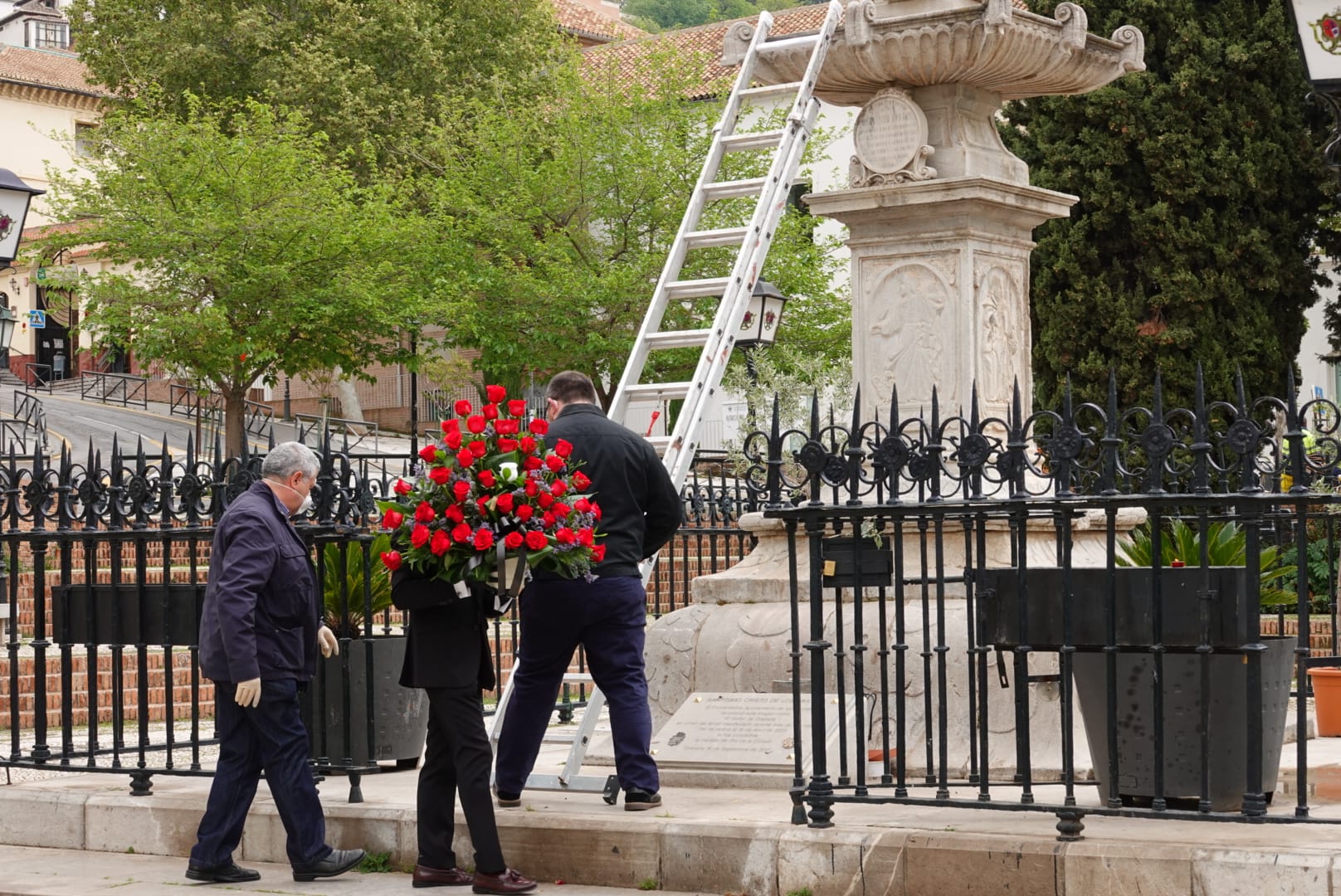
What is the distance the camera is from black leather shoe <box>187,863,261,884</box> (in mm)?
7637

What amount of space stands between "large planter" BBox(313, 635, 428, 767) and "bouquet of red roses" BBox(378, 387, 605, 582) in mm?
1677

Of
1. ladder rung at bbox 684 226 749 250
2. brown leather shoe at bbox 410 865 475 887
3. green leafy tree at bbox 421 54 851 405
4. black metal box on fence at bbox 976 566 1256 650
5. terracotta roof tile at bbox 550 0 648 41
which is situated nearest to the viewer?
black metal box on fence at bbox 976 566 1256 650

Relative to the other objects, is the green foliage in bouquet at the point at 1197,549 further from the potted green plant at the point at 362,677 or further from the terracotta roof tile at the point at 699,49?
the terracotta roof tile at the point at 699,49

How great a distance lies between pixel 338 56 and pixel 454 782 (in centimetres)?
3454

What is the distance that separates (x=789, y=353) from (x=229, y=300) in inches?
384

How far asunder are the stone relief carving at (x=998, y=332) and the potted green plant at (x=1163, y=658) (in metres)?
3.22

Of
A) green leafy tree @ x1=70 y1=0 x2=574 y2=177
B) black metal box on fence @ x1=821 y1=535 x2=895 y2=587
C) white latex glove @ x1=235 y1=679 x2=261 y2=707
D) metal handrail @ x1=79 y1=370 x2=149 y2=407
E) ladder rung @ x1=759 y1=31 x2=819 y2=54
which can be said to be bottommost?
white latex glove @ x1=235 y1=679 x2=261 y2=707

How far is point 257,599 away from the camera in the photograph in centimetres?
750

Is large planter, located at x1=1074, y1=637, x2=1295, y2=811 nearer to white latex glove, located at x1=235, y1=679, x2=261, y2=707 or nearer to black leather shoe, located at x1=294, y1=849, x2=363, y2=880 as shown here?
black leather shoe, located at x1=294, y1=849, x2=363, y2=880

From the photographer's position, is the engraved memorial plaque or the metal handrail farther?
the metal handrail

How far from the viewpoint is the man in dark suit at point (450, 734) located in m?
7.11

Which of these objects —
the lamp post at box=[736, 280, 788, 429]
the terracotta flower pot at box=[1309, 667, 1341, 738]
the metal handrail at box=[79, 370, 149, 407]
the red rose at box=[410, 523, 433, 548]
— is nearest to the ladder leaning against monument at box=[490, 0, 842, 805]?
the red rose at box=[410, 523, 433, 548]

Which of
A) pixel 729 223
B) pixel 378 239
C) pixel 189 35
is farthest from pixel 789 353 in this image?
pixel 189 35

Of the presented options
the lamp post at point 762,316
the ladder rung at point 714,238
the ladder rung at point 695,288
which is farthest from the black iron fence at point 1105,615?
the lamp post at point 762,316
